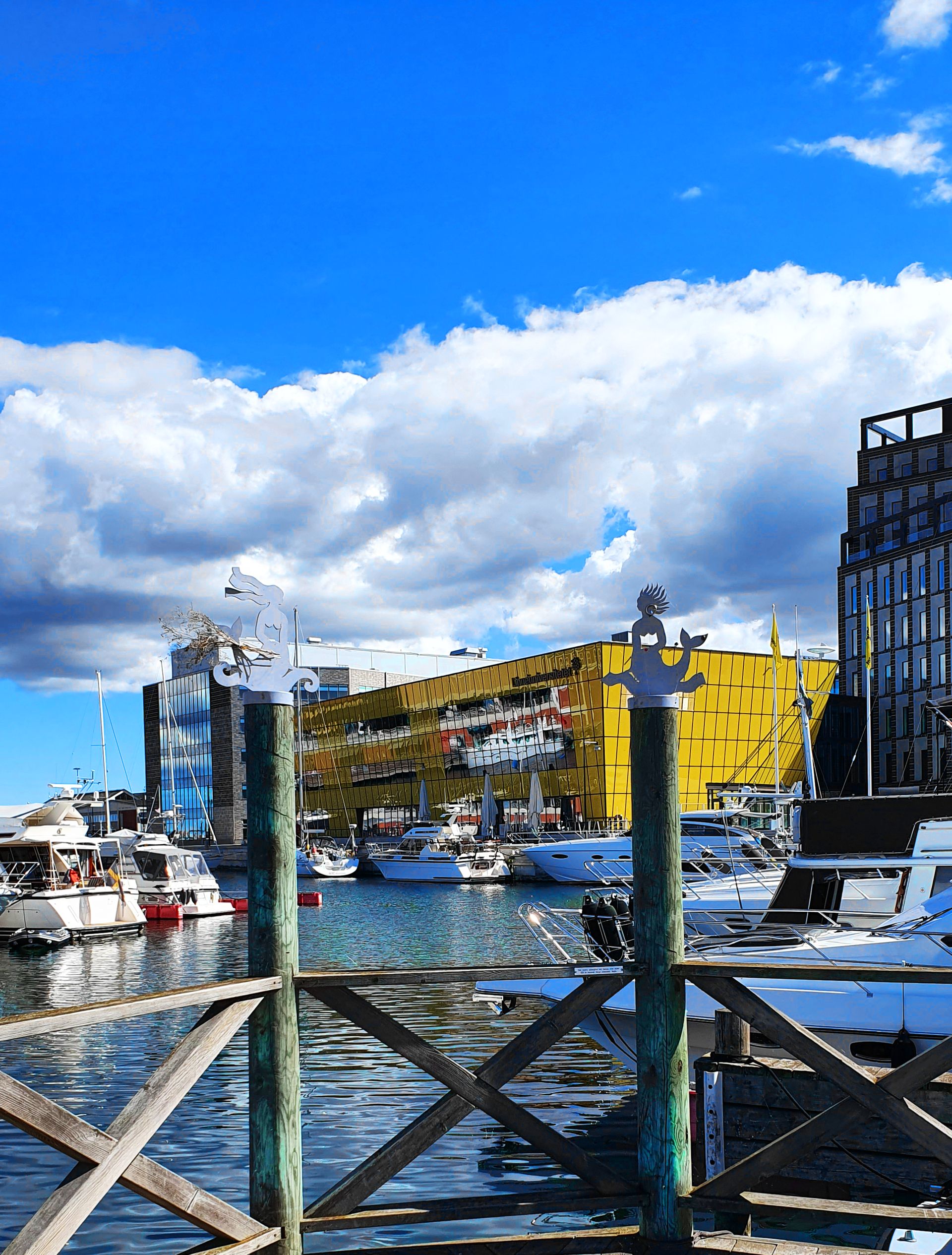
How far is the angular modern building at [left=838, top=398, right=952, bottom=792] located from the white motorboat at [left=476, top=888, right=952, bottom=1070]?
72.4 metres

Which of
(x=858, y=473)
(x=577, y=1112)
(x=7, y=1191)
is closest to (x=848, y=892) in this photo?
(x=577, y=1112)

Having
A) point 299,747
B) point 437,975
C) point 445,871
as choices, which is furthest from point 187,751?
point 437,975

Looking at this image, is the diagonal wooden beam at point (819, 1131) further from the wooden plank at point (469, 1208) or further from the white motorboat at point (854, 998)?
the white motorboat at point (854, 998)

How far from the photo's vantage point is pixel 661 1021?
6.28 metres

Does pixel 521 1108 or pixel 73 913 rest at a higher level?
pixel 521 1108

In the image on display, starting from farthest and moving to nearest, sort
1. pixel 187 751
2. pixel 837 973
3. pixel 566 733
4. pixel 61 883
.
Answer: pixel 187 751 → pixel 566 733 → pixel 61 883 → pixel 837 973

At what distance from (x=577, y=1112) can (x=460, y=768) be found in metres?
78.1


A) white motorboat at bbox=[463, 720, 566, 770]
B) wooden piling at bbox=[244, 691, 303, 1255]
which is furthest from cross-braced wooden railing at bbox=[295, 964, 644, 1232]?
white motorboat at bbox=[463, 720, 566, 770]

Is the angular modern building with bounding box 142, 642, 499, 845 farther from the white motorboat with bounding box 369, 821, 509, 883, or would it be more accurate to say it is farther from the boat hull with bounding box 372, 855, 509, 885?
the boat hull with bounding box 372, 855, 509, 885

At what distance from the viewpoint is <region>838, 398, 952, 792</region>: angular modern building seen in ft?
→ 305

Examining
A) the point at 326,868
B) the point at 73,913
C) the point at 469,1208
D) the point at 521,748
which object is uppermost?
the point at 469,1208

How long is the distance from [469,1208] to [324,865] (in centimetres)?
7262

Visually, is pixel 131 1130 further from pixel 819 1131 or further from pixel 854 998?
pixel 854 998

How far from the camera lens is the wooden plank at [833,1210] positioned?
5.98 m
